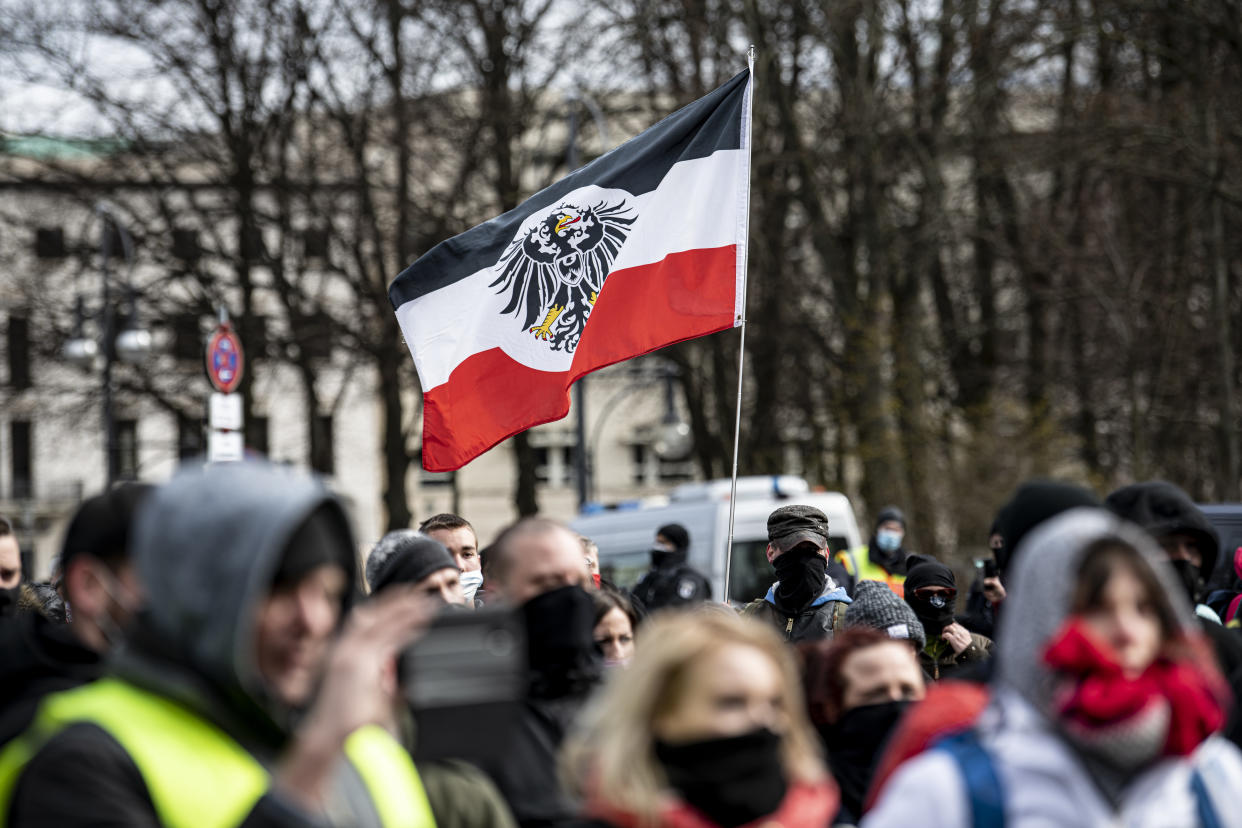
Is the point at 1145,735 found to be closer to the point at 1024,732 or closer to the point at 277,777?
the point at 1024,732

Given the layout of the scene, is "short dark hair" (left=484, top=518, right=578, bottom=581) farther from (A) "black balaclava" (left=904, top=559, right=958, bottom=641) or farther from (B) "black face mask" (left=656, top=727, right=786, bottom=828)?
(A) "black balaclava" (left=904, top=559, right=958, bottom=641)

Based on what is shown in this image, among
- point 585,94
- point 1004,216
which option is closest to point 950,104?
point 1004,216

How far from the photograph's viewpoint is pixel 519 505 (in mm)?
26344

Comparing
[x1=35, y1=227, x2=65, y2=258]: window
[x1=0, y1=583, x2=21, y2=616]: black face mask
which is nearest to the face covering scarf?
[x1=0, y1=583, x2=21, y2=616]: black face mask

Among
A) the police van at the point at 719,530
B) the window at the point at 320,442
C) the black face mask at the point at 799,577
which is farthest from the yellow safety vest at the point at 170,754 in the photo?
the window at the point at 320,442

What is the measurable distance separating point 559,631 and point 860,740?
2.44 feet

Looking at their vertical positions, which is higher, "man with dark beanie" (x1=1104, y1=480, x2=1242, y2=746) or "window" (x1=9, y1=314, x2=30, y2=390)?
"window" (x1=9, y1=314, x2=30, y2=390)

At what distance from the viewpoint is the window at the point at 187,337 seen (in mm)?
26047

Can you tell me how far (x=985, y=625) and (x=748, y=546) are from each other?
6446 mm

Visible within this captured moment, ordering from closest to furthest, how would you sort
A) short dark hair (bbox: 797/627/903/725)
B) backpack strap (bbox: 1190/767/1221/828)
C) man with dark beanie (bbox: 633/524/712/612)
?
backpack strap (bbox: 1190/767/1221/828)
short dark hair (bbox: 797/627/903/725)
man with dark beanie (bbox: 633/524/712/612)

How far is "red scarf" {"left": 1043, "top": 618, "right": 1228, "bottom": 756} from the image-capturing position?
240 centimetres

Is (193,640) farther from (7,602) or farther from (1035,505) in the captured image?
(7,602)

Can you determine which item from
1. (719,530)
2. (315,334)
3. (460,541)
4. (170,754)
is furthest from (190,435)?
(170,754)

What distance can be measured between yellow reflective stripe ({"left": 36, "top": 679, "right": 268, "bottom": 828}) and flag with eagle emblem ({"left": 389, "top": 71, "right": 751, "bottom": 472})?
17.6 feet
